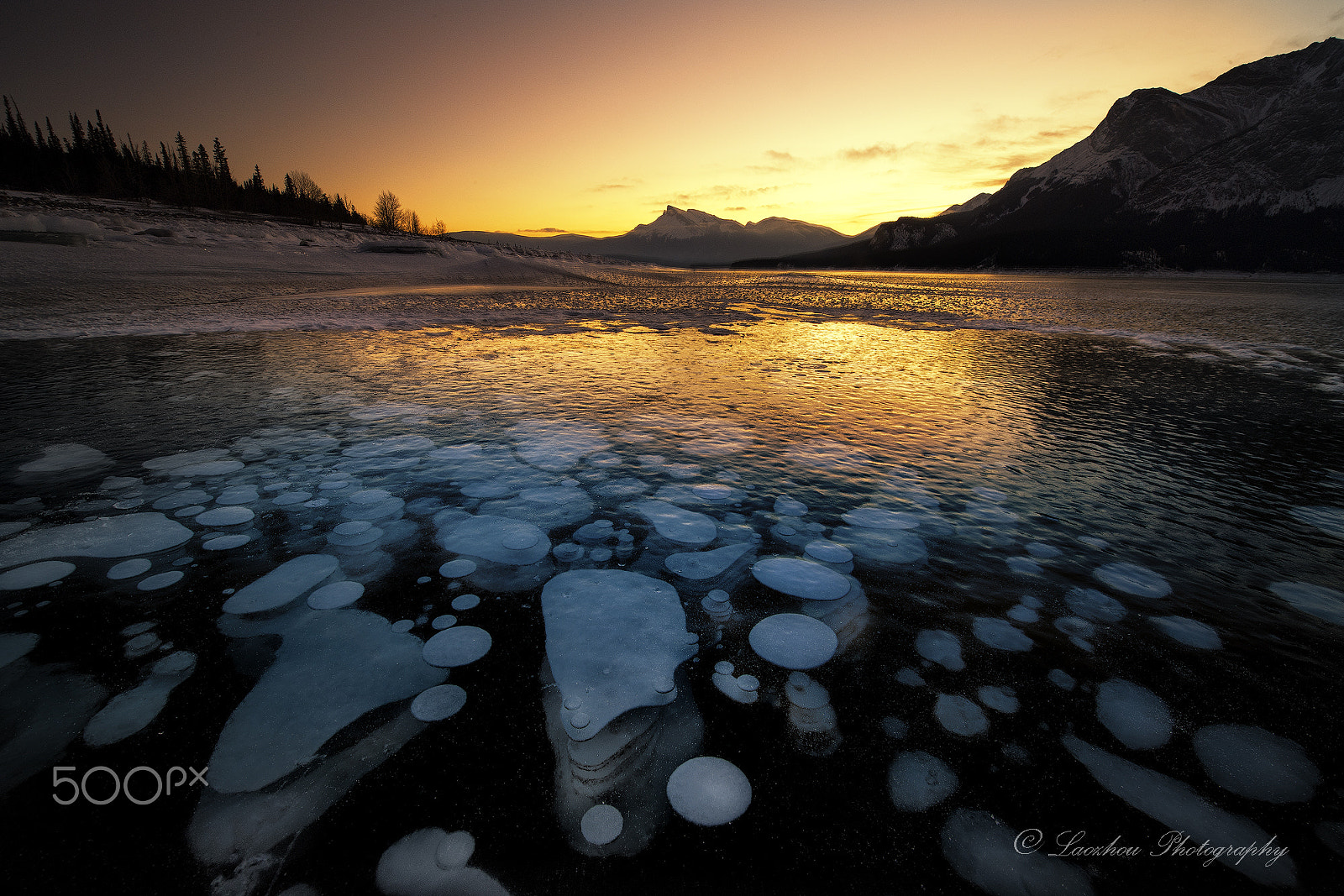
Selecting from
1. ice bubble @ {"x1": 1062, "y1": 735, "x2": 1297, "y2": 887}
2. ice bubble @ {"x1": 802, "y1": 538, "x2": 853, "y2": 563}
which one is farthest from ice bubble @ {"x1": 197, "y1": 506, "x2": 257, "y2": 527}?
ice bubble @ {"x1": 1062, "y1": 735, "x2": 1297, "y2": 887}

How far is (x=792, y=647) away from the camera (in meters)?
2.04

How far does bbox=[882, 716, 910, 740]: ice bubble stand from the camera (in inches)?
64.2

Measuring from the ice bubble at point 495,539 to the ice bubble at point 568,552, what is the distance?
0.05 m

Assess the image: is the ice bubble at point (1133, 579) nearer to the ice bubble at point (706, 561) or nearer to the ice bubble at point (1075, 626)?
the ice bubble at point (1075, 626)

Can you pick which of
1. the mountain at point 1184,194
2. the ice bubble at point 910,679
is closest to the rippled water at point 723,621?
the ice bubble at point 910,679

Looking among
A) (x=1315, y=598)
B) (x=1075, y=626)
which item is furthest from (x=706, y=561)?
(x=1315, y=598)

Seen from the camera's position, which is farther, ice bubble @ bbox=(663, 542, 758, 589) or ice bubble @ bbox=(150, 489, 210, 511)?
ice bubble @ bbox=(150, 489, 210, 511)

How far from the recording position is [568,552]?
8.84 ft

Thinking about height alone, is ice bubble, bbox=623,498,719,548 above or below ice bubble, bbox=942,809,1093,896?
above

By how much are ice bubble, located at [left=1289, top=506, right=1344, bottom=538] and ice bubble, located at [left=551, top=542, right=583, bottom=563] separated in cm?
443

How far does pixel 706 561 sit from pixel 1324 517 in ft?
13.1

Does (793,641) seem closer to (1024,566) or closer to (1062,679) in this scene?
(1062,679)

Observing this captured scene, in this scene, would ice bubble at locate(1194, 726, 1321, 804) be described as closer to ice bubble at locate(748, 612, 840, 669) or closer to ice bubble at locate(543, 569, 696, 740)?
ice bubble at locate(748, 612, 840, 669)

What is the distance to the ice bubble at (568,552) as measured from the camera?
2.64m
